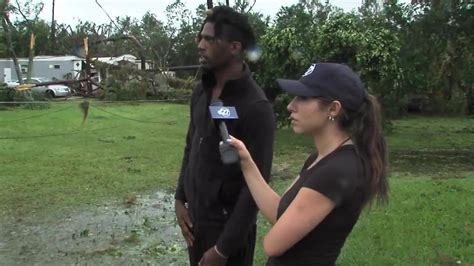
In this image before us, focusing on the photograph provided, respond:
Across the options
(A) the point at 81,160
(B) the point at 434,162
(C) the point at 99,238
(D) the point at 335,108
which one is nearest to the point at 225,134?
(D) the point at 335,108

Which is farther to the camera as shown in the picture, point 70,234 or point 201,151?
point 70,234

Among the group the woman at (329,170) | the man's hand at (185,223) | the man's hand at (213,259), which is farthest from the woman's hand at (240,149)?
the man's hand at (185,223)

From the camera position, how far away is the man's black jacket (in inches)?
98.8

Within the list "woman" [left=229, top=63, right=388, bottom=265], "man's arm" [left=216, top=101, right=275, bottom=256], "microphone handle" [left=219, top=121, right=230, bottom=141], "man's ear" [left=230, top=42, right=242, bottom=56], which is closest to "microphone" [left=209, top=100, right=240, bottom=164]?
"microphone handle" [left=219, top=121, right=230, bottom=141]

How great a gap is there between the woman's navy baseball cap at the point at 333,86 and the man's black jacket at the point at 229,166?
0.56m

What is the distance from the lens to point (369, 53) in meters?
15.1

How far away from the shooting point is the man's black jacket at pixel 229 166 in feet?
8.23

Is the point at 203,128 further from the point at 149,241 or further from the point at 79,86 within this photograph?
the point at 79,86

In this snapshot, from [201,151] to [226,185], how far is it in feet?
0.65

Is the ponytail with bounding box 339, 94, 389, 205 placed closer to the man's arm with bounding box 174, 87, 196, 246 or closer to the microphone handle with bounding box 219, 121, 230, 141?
the microphone handle with bounding box 219, 121, 230, 141

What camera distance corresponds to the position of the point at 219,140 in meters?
2.60

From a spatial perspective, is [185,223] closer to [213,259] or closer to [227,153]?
[213,259]

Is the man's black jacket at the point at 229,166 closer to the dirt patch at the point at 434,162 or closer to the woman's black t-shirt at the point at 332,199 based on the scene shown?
the woman's black t-shirt at the point at 332,199

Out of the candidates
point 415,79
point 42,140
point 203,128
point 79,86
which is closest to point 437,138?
point 415,79
